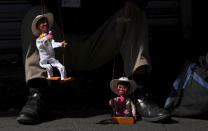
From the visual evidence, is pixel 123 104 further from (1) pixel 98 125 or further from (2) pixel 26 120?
(2) pixel 26 120

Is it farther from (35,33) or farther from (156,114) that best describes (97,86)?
(35,33)

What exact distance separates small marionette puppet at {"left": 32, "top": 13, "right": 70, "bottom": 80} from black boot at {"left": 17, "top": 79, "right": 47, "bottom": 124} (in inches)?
14.6

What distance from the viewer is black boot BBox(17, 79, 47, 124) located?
132 inches

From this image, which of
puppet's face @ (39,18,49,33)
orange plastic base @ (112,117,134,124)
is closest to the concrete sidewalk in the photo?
orange plastic base @ (112,117,134,124)

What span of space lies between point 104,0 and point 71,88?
3.08 ft

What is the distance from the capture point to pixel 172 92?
3.74 metres

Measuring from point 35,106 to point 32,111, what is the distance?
0.07 metres

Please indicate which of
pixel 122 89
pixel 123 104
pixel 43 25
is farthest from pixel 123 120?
pixel 43 25

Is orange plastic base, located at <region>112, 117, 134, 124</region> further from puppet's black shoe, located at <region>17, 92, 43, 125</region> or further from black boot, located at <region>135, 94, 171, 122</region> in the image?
puppet's black shoe, located at <region>17, 92, 43, 125</region>

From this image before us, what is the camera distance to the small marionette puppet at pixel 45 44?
3.08m

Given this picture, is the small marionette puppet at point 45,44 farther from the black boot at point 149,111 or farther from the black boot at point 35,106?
the black boot at point 149,111

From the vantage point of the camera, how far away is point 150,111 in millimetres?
3467

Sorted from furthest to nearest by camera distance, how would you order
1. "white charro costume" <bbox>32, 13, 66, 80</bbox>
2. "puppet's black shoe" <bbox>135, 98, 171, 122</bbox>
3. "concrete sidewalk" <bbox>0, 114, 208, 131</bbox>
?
"puppet's black shoe" <bbox>135, 98, 171, 122</bbox> → "concrete sidewalk" <bbox>0, 114, 208, 131</bbox> → "white charro costume" <bbox>32, 13, 66, 80</bbox>

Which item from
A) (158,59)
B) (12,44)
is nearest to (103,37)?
(158,59)
